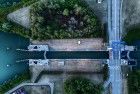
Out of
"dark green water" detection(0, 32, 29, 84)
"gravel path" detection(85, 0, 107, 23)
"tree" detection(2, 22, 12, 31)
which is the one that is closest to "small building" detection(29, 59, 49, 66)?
"dark green water" detection(0, 32, 29, 84)

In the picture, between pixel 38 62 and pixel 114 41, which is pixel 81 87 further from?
pixel 114 41

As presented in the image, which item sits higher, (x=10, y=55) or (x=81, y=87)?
(x=10, y=55)

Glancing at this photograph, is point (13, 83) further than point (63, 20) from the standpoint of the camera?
Yes

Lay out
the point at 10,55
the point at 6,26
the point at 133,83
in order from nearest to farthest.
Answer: the point at 133,83 < the point at 6,26 < the point at 10,55

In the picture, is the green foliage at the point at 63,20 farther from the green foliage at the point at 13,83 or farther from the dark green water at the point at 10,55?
the green foliage at the point at 13,83

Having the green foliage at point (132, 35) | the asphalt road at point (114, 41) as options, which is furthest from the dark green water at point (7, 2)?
the green foliage at point (132, 35)

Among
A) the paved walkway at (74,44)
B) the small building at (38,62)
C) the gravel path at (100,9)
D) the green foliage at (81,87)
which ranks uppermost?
the gravel path at (100,9)

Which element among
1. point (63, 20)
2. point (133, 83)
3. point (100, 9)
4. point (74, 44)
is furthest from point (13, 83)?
point (133, 83)
